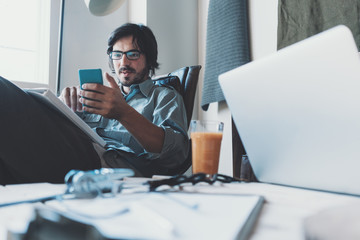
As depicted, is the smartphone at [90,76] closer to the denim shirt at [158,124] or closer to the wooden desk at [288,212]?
the denim shirt at [158,124]

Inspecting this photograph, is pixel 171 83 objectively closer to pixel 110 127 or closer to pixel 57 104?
pixel 110 127

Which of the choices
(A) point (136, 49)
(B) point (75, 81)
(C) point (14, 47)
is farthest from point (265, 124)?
(C) point (14, 47)

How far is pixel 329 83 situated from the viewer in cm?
46

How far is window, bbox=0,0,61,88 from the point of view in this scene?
1.99 metres

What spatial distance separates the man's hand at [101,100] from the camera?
3.01ft

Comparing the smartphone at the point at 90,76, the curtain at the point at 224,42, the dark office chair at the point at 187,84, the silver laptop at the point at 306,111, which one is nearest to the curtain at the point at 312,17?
the curtain at the point at 224,42

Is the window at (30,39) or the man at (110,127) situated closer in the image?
the man at (110,127)

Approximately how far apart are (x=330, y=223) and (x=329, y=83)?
0.31 meters

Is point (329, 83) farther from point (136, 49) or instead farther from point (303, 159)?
point (136, 49)

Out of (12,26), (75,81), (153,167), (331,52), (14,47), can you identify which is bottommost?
(153,167)

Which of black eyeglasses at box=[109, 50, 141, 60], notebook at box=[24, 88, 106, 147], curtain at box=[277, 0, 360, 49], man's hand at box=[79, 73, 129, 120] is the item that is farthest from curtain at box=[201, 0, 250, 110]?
notebook at box=[24, 88, 106, 147]

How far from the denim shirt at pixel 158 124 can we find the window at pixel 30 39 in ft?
2.71

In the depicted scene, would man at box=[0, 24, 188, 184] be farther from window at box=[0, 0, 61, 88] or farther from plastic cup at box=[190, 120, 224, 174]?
window at box=[0, 0, 61, 88]

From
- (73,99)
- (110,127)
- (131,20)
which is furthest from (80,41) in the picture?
(110,127)
